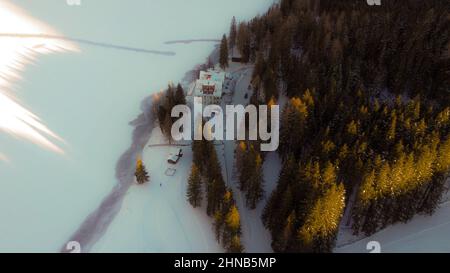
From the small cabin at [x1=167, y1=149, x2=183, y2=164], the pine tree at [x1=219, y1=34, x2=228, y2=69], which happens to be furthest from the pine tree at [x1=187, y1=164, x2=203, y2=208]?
the pine tree at [x1=219, y1=34, x2=228, y2=69]

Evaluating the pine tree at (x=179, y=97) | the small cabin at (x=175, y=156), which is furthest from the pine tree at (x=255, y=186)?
the pine tree at (x=179, y=97)

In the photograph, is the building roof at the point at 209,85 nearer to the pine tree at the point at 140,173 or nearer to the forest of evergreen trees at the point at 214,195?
the forest of evergreen trees at the point at 214,195

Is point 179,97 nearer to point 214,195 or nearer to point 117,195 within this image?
point 117,195

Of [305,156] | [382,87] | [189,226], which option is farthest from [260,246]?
[382,87]

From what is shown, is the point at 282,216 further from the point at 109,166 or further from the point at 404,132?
the point at 109,166

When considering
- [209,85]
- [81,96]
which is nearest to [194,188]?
[209,85]
